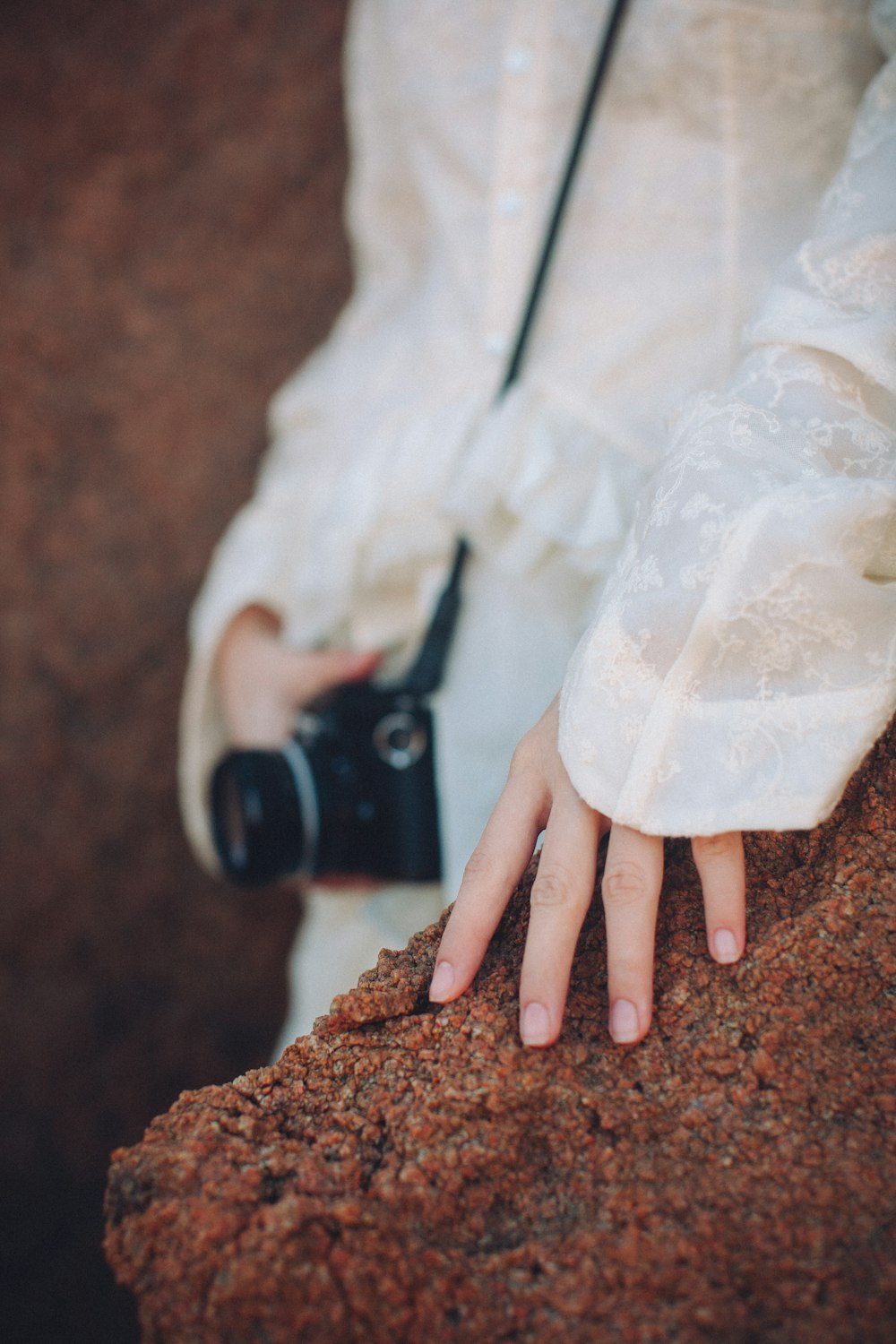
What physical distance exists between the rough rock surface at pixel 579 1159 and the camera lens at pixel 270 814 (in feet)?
1.37

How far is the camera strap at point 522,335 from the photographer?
3.12 ft

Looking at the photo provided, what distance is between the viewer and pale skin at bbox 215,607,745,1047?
60cm

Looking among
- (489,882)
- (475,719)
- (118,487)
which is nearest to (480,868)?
(489,882)

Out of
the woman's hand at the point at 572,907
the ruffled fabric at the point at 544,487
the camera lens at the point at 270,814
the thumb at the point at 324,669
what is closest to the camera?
the woman's hand at the point at 572,907

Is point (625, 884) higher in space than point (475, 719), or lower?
higher

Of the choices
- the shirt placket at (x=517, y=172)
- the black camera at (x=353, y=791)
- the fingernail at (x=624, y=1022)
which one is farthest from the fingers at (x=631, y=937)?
the shirt placket at (x=517, y=172)

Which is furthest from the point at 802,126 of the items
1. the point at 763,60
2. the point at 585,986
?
the point at 585,986

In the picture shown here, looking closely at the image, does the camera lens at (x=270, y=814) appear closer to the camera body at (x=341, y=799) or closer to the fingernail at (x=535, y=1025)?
the camera body at (x=341, y=799)

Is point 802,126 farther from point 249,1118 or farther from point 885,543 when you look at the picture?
point 249,1118

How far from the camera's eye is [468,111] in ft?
3.54

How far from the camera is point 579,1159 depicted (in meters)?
0.57

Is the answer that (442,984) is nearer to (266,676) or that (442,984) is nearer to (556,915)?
(556,915)

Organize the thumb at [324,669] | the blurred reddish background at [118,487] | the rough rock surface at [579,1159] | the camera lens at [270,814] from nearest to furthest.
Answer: the rough rock surface at [579,1159], the camera lens at [270,814], the thumb at [324,669], the blurred reddish background at [118,487]

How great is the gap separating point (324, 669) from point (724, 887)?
2.62 ft
